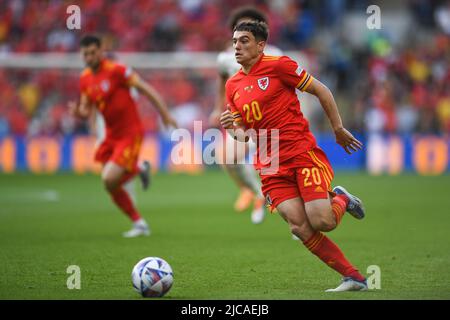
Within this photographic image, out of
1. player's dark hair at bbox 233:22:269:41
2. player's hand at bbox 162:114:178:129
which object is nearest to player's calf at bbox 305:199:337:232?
player's dark hair at bbox 233:22:269:41

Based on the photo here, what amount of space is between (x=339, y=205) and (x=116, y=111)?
15.8 feet

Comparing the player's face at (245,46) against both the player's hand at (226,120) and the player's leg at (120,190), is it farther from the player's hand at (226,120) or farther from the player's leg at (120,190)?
the player's leg at (120,190)

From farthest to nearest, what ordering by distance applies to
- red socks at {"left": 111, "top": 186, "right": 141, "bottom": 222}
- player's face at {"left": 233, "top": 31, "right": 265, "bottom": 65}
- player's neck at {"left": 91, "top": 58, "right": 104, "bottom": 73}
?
red socks at {"left": 111, "top": 186, "right": 141, "bottom": 222} → player's neck at {"left": 91, "top": 58, "right": 104, "bottom": 73} → player's face at {"left": 233, "top": 31, "right": 265, "bottom": 65}

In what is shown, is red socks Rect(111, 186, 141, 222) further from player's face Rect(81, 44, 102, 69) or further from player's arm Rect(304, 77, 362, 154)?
player's arm Rect(304, 77, 362, 154)

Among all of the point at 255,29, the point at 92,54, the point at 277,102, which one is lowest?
the point at 277,102

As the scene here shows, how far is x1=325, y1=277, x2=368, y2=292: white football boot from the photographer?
271 inches

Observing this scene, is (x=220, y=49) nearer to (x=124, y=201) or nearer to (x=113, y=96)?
(x=113, y=96)

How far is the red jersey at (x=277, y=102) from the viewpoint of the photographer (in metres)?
7.21

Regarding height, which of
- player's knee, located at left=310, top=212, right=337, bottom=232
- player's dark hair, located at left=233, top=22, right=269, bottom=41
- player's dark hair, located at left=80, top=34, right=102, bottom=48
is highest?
player's dark hair, located at left=80, top=34, right=102, bottom=48

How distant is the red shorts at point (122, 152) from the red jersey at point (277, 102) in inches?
156

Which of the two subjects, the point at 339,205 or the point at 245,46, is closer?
the point at 339,205

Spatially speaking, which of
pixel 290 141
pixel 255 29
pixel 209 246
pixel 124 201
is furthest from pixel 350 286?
pixel 124 201

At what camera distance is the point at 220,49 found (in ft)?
78.4
